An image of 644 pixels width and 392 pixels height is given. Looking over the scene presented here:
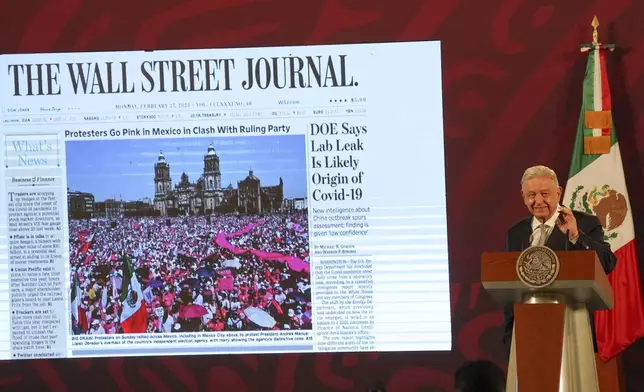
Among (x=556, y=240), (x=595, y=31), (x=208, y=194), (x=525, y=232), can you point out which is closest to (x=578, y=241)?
(x=556, y=240)

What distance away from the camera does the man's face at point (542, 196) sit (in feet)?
10.7

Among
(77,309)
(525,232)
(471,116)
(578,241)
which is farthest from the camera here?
(77,309)

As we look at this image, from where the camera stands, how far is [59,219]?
5250 mm

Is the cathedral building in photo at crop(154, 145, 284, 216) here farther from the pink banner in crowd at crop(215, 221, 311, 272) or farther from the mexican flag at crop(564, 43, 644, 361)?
the mexican flag at crop(564, 43, 644, 361)

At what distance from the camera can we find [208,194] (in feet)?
17.3

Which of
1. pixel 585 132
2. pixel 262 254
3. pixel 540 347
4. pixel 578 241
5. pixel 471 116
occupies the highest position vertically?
pixel 471 116

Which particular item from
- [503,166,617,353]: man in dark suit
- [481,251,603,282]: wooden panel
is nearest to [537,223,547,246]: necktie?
[503,166,617,353]: man in dark suit

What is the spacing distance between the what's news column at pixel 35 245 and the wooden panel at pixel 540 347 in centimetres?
328

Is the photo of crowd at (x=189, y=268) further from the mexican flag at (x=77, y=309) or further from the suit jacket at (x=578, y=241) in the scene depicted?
the suit jacket at (x=578, y=241)

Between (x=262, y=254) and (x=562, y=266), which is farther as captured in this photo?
(x=262, y=254)

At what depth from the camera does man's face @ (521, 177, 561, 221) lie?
3.28 meters

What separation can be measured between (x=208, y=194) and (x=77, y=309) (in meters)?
0.98

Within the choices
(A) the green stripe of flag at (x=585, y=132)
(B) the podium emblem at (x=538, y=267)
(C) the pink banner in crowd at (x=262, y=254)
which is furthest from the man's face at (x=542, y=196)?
(C) the pink banner in crowd at (x=262, y=254)

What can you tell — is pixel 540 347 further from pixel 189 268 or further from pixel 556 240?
pixel 189 268
